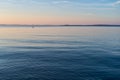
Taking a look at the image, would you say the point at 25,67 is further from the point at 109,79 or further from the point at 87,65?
the point at 109,79

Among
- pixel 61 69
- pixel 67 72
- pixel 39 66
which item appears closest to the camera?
pixel 67 72

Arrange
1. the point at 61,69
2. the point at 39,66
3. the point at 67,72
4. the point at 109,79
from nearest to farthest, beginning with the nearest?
the point at 109,79, the point at 67,72, the point at 61,69, the point at 39,66

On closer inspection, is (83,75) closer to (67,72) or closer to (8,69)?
(67,72)

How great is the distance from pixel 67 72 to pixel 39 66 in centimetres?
469

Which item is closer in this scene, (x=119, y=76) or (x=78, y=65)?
(x=119, y=76)

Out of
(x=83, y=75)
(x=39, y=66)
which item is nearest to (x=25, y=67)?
(x=39, y=66)

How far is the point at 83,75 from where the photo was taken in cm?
2058

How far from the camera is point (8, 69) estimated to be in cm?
2297

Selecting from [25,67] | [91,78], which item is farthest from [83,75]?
[25,67]

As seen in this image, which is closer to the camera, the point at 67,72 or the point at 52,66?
the point at 67,72

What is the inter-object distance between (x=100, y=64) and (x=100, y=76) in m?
5.84

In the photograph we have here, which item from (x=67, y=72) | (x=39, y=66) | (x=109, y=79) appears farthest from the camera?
(x=39, y=66)

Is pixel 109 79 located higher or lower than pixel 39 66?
lower

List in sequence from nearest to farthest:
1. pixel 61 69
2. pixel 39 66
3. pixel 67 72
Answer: pixel 67 72 < pixel 61 69 < pixel 39 66
